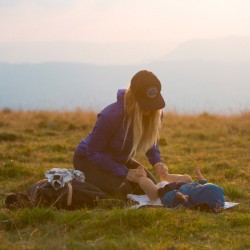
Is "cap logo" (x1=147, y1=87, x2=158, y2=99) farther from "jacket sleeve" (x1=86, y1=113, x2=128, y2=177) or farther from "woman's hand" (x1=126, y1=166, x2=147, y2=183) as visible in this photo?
"woman's hand" (x1=126, y1=166, x2=147, y2=183)

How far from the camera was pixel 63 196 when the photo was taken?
665 centimetres

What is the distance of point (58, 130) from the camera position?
16078 millimetres

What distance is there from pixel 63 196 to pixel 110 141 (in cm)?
102

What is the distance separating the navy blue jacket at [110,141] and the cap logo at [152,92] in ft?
1.52

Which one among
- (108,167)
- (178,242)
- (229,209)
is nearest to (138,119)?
(108,167)

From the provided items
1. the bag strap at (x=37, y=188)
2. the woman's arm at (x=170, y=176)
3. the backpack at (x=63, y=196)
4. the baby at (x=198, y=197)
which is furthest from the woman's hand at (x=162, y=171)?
the bag strap at (x=37, y=188)

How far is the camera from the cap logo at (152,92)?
6816 millimetres

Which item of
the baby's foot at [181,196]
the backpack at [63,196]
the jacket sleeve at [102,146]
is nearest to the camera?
the backpack at [63,196]

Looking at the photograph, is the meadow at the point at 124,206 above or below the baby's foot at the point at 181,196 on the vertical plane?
below

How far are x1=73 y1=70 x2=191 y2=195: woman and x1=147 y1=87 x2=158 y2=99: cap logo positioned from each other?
3 cm

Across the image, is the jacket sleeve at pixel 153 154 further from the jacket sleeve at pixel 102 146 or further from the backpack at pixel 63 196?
the backpack at pixel 63 196

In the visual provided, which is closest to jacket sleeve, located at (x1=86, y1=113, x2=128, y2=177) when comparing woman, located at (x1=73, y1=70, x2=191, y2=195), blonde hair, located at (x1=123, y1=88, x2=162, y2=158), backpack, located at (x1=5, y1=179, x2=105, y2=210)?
woman, located at (x1=73, y1=70, x2=191, y2=195)

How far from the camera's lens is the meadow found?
534 centimetres

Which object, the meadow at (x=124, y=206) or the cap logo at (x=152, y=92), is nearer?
the meadow at (x=124, y=206)
